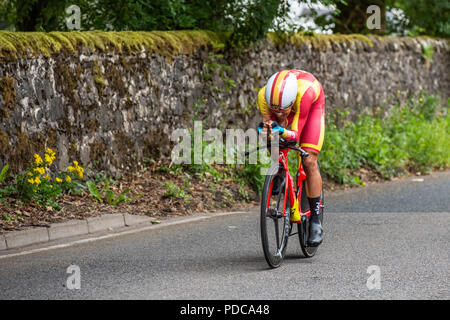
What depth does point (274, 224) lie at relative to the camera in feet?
22.4

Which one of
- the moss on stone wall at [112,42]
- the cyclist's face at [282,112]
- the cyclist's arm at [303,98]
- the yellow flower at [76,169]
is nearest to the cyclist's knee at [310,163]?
the cyclist's arm at [303,98]

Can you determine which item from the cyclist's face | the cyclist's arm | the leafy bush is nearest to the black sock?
the cyclist's arm

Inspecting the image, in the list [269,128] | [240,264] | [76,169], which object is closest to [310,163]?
[269,128]

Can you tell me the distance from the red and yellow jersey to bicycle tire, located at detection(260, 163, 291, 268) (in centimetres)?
38

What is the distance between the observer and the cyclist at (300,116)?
664cm

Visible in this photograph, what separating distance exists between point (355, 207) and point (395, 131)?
580 centimetres

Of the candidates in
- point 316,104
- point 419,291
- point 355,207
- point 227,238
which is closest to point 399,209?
point 355,207

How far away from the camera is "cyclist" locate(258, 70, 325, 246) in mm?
6637

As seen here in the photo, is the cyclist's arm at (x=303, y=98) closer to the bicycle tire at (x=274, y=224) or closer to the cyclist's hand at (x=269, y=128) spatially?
the cyclist's hand at (x=269, y=128)

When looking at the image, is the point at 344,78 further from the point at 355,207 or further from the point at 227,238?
the point at 227,238

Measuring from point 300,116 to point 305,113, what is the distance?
0.05 metres

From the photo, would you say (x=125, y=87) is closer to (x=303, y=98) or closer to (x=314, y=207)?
→ (x=314, y=207)

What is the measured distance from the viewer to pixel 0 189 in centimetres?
888

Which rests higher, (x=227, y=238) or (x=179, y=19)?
(x=179, y=19)
